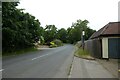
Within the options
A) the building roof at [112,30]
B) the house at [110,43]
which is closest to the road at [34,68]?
the house at [110,43]

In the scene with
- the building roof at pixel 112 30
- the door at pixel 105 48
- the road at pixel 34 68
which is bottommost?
the road at pixel 34 68

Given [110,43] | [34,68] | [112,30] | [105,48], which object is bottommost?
[34,68]

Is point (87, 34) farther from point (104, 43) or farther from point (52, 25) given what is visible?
point (104, 43)

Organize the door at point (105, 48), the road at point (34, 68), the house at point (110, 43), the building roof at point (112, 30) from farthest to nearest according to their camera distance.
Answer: the building roof at point (112, 30) < the door at point (105, 48) < the house at point (110, 43) < the road at point (34, 68)

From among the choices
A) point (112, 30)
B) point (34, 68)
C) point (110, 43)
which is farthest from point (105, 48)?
point (34, 68)

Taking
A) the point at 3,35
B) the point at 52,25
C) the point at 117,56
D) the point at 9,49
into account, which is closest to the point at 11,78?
the point at 117,56

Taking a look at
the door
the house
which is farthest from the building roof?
the door

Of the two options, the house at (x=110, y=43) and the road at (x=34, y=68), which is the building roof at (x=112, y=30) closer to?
the house at (x=110, y=43)

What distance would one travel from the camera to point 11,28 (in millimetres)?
35094

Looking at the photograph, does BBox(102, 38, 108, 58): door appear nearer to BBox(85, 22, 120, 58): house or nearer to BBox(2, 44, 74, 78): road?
BBox(85, 22, 120, 58): house

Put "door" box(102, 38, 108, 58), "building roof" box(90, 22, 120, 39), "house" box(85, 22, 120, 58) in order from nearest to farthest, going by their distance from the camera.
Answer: "house" box(85, 22, 120, 58)
"door" box(102, 38, 108, 58)
"building roof" box(90, 22, 120, 39)

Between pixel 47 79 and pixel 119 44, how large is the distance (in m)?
14.0

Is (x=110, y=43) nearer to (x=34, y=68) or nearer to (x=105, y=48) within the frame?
(x=105, y=48)

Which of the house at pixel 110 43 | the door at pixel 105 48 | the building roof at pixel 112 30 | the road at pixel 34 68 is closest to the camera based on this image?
the road at pixel 34 68
